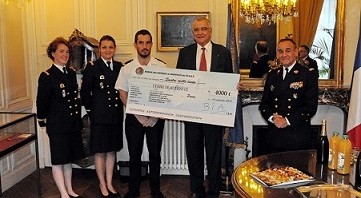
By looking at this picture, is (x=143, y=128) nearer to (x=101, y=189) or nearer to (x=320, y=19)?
(x=101, y=189)

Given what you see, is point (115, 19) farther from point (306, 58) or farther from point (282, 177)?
point (282, 177)

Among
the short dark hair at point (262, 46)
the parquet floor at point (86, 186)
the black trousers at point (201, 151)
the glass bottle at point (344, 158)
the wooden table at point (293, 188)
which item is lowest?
the parquet floor at point (86, 186)

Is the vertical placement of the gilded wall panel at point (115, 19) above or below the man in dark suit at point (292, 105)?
above

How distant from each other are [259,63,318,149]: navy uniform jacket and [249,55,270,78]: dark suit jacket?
3.41ft

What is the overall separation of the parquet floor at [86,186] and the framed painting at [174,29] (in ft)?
4.68

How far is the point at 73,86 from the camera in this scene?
11.2 ft

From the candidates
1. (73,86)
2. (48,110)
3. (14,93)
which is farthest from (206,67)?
(14,93)

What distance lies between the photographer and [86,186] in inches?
160

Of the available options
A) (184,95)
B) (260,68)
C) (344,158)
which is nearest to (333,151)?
(344,158)

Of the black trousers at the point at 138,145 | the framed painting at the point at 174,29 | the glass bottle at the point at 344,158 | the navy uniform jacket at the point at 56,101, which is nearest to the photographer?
the glass bottle at the point at 344,158

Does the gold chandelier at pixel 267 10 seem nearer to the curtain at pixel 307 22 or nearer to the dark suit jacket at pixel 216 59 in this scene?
A: the curtain at pixel 307 22

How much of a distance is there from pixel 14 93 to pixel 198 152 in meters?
2.10

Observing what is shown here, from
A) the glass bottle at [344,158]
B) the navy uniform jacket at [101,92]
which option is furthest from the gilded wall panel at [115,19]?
the glass bottle at [344,158]

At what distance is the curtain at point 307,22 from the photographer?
4051 mm
